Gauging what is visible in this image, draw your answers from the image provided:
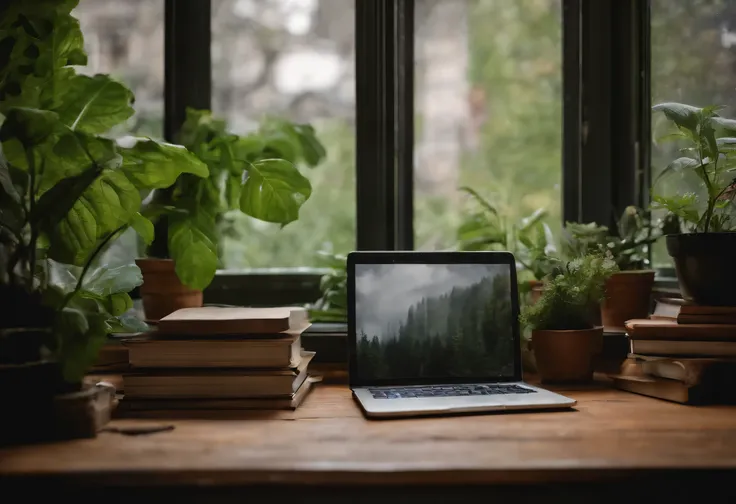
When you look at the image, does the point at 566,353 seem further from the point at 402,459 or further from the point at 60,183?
the point at 60,183

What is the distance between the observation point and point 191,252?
1.35 m

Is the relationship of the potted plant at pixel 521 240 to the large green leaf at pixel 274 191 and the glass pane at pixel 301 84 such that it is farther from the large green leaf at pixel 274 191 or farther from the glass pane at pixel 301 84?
the large green leaf at pixel 274 191

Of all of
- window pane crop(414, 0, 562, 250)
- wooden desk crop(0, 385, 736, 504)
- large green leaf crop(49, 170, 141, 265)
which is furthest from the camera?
window pane crop(414, 0, 562, 250)

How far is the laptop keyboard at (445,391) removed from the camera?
1.21m

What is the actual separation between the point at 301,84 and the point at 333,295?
58cm

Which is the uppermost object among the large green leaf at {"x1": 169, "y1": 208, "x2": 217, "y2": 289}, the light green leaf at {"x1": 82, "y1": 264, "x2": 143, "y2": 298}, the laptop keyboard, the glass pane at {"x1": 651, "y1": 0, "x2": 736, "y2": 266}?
the glass pane at {"x1": 651, "y1": 0, "x2": 736, "y2": 266}

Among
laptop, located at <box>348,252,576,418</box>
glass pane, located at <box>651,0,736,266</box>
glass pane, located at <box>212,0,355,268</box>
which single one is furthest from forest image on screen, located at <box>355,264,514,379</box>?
glass pane, located at <box>651,0,736,266</box>

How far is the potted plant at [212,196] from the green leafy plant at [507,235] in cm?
42

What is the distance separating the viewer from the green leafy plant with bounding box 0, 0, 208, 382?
0.99m

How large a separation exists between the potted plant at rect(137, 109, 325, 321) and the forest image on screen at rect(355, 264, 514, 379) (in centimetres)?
23

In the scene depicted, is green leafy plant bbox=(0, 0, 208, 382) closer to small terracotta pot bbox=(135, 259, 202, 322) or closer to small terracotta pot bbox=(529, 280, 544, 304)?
small terracotta pot bbox=(135, 259, 202, 322)

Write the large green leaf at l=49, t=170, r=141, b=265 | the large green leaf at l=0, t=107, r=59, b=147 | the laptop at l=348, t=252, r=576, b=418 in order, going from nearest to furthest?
the large green leaf at l=0, t=107, r=59, b=147 → the large green leaf at l=49, t=170, r=141, b=265 → the laptop at l=348, t=252, r=576, b=418

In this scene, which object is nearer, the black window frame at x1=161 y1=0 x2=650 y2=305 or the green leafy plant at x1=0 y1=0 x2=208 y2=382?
the green leafy plant at x1=0 y1=0 x2=208 y2=382

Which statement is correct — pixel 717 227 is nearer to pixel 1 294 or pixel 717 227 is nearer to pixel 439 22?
pixel 439 22
